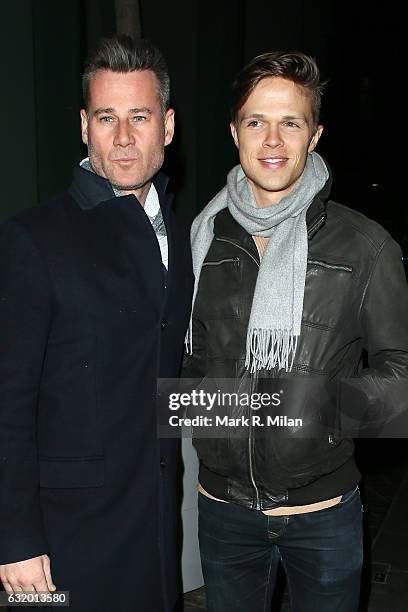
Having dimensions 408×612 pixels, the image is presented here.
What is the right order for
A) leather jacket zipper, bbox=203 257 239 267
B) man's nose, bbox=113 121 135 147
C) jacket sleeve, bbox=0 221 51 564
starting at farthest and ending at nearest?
leather jacket zipper, bbox=203 257 239 267, man's nose, bbox=113 121 135 147, jacket sleeve, bbox=0 221 51 564

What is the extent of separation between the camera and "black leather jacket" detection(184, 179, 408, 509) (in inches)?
86.4

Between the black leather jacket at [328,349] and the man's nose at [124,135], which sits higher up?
the man's nose at [124,135]

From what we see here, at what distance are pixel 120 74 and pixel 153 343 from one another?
31.1 inches

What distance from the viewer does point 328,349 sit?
7.29 feet

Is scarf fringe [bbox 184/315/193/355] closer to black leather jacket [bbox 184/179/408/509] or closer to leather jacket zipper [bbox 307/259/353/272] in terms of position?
black leather jacket [bbox 184/179/408/509]

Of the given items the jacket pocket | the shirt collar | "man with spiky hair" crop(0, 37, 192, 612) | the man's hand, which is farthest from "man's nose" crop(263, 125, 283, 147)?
the man's hand

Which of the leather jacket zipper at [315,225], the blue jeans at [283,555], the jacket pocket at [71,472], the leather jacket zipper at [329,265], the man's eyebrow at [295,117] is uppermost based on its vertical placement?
the man's eyebrow at [295,117]

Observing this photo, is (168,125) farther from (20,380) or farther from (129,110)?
(20,380)

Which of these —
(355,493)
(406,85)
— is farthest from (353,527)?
(406,85)

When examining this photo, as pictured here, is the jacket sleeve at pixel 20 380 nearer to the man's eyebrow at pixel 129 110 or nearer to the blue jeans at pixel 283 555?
the man's eyebrow at pixel 129 110

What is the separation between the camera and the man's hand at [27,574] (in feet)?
6.46

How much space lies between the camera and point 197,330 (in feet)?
7.95

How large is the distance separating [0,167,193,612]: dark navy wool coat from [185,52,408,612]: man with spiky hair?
0.19m

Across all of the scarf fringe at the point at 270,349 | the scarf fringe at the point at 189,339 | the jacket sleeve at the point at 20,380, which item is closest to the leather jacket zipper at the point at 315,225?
the scarf fringe at the point at 270,349
